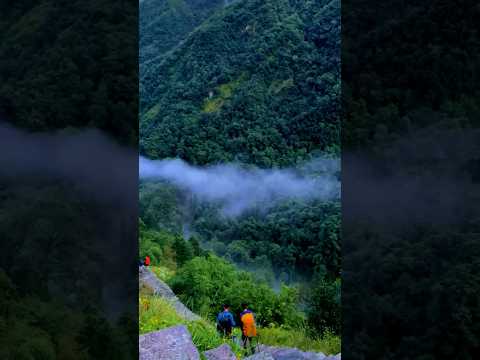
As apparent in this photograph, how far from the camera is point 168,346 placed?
6.04 metres

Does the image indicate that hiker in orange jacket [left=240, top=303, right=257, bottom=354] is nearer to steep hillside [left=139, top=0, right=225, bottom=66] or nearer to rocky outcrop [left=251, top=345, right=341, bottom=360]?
rocky outcrop [left=251, top=345, right=341, bottom=360]

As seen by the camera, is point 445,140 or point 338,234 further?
point 338,234

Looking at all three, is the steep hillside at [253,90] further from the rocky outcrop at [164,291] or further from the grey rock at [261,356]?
the grey rock at [261,356]

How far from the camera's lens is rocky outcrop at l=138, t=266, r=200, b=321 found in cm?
707

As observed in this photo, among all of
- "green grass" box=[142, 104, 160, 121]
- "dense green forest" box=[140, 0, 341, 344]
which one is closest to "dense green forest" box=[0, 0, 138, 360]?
"dense green forest" box=[140, 0, 341, 344]

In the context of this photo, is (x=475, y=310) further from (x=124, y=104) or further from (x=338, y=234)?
(x=124, y=104)

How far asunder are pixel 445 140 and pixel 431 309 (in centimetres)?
190

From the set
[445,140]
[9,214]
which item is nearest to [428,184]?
[445,140]

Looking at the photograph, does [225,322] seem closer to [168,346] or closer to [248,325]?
[248,325]

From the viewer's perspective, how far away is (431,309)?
20.0 ft

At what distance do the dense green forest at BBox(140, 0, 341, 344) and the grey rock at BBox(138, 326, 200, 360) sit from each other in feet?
3.89

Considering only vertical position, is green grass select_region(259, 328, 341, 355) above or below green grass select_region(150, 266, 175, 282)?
below

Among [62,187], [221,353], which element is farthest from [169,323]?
[62,187]

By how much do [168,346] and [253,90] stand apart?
4633 millimetres
